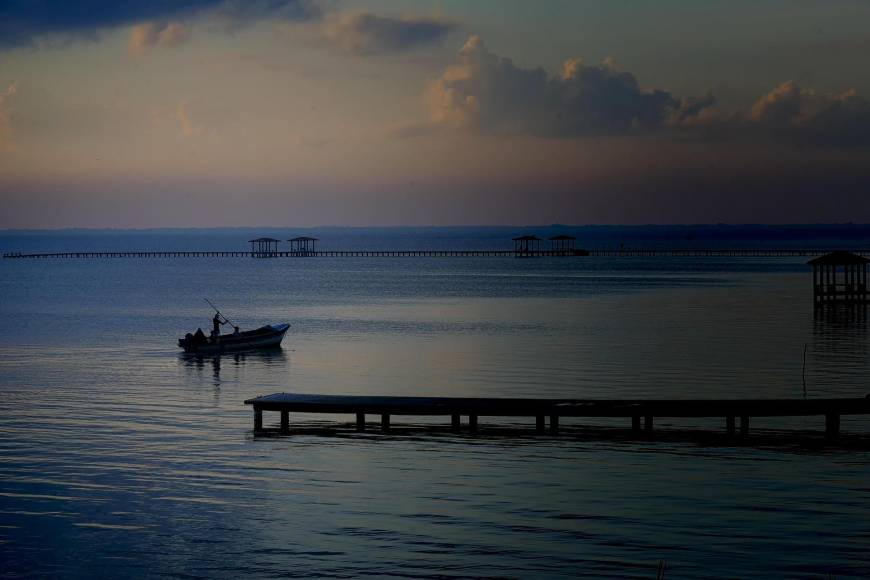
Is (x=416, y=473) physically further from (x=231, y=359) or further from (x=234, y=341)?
(x=234, y=341)

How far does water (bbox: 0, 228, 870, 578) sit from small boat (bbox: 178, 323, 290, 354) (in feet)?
2.71

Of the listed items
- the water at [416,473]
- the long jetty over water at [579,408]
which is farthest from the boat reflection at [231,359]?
the long jetty over water at [579,408]

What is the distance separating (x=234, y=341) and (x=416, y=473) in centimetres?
2935

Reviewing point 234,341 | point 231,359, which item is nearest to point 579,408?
point 231,359

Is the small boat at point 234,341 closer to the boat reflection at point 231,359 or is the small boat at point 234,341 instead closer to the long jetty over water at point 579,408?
the boat reflection at point 231,359

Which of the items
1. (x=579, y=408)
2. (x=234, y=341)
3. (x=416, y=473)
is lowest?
(x=416, y=473)

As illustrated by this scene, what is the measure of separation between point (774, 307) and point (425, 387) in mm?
45117

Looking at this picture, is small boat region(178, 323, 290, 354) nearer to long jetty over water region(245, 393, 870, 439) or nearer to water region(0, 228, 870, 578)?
water region(0, 228, 870, 578)

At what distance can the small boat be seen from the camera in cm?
5072

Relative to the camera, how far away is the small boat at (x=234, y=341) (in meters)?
50.7

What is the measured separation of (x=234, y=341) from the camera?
52781 millimetres

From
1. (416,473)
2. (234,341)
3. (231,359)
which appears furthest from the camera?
(234,341)

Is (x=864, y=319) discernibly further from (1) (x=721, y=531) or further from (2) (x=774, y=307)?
(1) (x=721, y=531)

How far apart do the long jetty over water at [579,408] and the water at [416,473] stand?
29.2 inches
